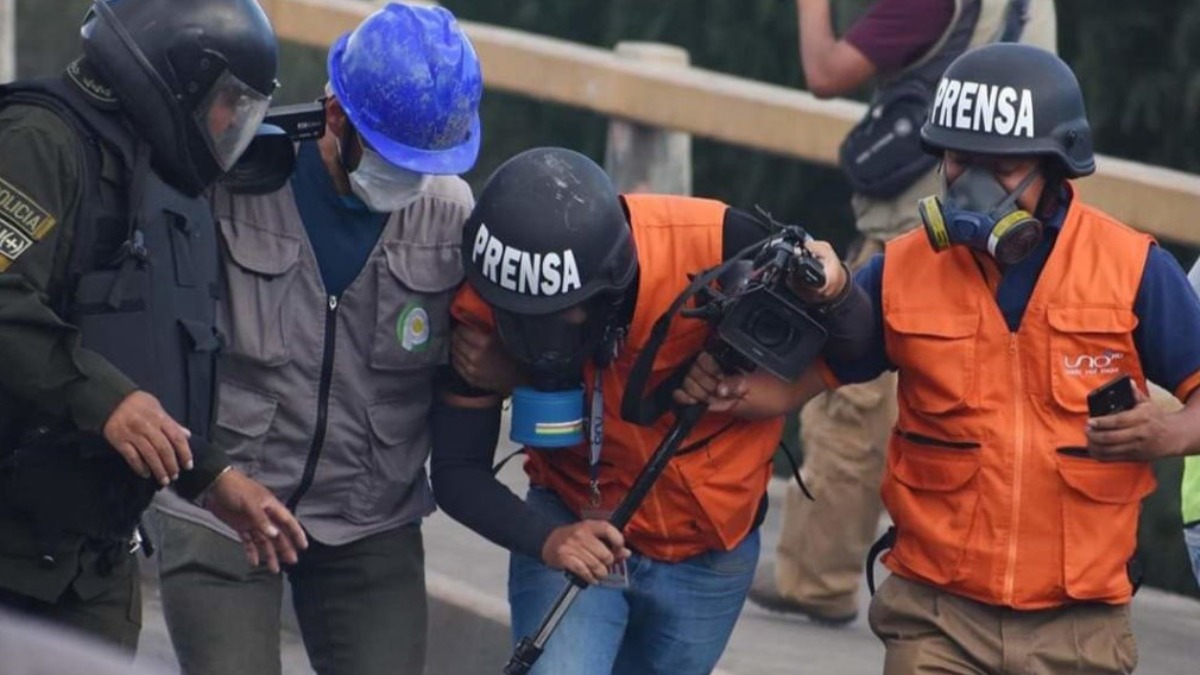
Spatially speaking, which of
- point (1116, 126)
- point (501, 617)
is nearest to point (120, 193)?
point (501, 617)

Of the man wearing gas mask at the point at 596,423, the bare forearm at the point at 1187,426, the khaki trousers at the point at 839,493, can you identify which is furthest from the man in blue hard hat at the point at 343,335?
the khaki trousers at the point at 839,493

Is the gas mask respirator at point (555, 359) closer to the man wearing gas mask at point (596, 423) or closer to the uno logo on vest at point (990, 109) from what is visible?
the man wearing gas mask at point (596, 423)

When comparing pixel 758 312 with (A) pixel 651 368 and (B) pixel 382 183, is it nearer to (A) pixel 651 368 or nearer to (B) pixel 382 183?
(A) pixel 651 368

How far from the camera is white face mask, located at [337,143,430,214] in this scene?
5121mm

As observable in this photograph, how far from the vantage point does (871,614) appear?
17.3 ft

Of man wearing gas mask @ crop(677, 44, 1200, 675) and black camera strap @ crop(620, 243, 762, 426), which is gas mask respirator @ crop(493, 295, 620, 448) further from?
man wearing gas mask @ crop(677, 44, 1200, 675)

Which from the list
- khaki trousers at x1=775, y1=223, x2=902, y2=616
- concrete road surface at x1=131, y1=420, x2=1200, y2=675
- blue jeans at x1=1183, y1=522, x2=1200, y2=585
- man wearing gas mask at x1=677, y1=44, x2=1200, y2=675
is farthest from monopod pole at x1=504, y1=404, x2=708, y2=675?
khaki trousers at x1=775, y1=223, x2=902, y2=616

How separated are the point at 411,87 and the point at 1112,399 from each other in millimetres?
1357

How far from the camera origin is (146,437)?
15.1 ft

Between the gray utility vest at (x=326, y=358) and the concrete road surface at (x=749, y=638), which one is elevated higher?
the gray utility vest at (x=326, y=358)

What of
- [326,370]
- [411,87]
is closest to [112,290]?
[326,370]

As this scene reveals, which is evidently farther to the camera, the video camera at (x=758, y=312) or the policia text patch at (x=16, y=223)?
the video camera at (x=758, y=312)

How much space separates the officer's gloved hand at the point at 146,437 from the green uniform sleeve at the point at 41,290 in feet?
0.07

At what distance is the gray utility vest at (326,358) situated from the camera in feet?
17.0
